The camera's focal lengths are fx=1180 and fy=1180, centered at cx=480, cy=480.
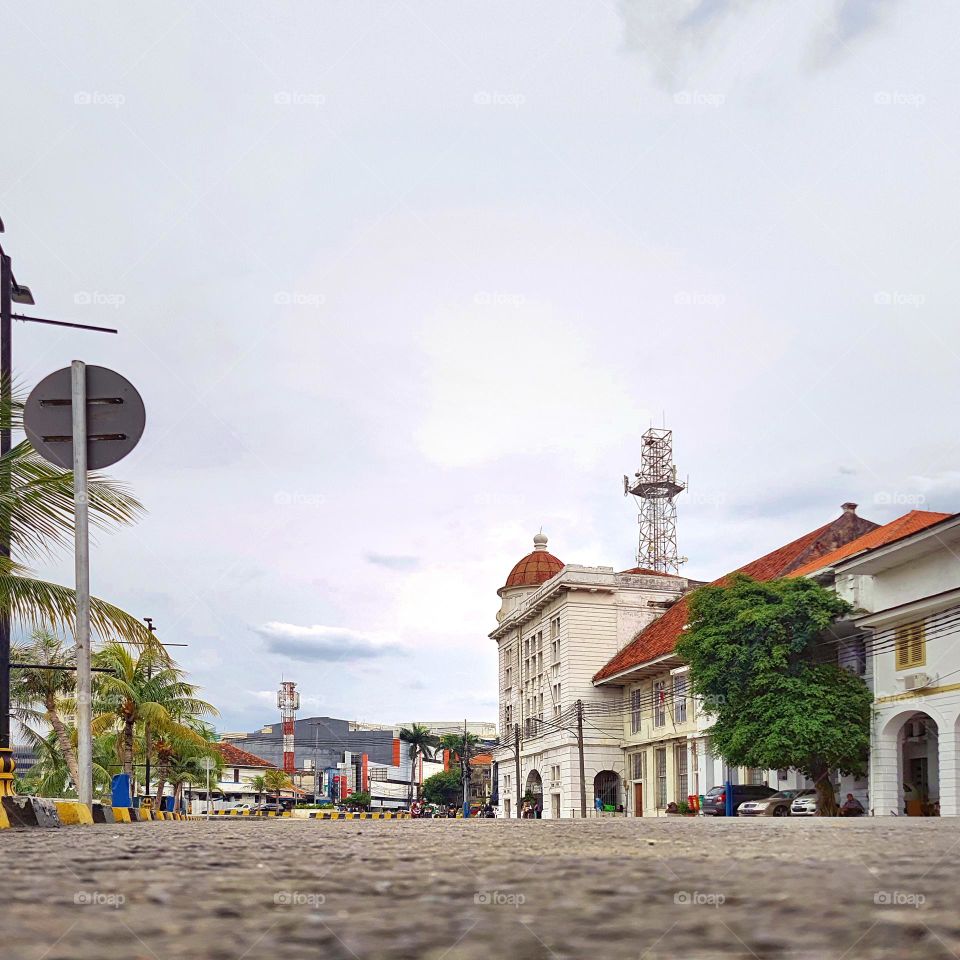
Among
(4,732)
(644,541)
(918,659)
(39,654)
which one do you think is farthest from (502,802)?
(4,732)

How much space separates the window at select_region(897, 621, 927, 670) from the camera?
31.4m

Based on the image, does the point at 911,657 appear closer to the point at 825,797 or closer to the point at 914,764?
the point at 825,797

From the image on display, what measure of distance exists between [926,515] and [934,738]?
8418 mm

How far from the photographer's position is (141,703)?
33.5 metres

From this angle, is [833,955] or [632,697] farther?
[632,697]

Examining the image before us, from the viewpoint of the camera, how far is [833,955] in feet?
6.59

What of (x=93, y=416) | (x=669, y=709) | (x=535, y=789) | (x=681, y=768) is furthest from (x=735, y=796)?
(x=535, y=789)

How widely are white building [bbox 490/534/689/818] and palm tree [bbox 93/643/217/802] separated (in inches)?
818

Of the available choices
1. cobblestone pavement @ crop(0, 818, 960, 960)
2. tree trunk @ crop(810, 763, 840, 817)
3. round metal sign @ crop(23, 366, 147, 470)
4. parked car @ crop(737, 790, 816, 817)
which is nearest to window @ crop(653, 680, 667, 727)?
parked car @ crop(737, 790, 816, 817)

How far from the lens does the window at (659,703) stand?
2048 inches

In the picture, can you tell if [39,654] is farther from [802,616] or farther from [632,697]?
[632,697]

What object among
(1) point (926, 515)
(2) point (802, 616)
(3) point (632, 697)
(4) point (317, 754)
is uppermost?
(1) point (926, 515)

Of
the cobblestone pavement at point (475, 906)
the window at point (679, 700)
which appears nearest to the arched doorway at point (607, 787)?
the window at point (679, 700)

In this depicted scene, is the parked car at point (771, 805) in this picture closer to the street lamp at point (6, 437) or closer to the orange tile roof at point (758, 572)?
the orange tile roof at point (758, 572)
